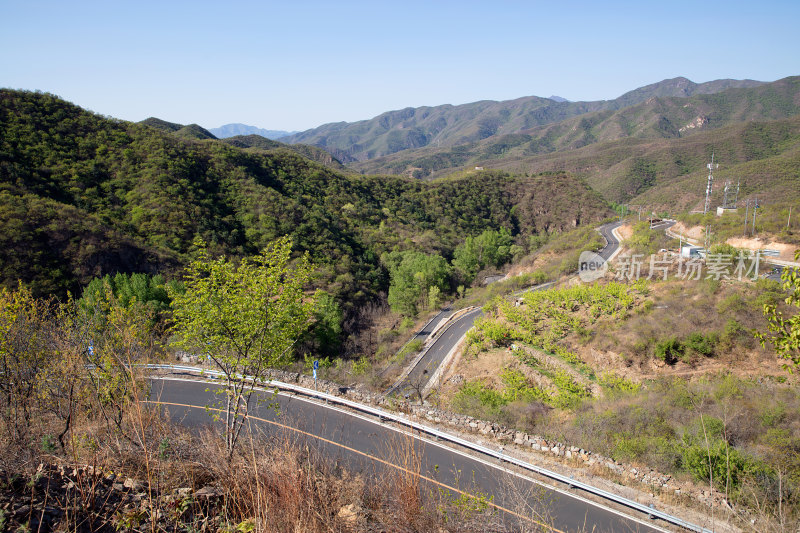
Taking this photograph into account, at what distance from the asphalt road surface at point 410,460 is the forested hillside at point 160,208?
53.2 feet

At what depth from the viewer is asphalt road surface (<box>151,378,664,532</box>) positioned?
487cm

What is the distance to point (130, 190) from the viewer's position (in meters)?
32.0

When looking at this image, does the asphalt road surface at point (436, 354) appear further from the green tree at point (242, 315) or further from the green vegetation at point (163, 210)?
the green tree at point (242, 315)

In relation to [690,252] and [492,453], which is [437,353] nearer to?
[492,453]

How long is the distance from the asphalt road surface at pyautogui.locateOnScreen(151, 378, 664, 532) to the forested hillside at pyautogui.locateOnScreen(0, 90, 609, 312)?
53.2 ft

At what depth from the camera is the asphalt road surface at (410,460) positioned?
487 centimetres

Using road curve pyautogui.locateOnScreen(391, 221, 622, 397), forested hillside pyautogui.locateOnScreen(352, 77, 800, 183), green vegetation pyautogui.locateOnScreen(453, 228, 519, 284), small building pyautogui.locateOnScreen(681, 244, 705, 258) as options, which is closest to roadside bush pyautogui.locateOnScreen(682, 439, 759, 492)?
road curve pyautogui.locateOnScreen(391, 221, 622, 397)

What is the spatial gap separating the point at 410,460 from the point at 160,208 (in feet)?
107

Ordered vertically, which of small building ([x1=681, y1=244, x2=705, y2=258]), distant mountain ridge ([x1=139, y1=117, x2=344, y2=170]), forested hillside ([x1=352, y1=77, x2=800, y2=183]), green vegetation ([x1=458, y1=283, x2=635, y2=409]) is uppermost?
forested hillside ([x1=352, y1=77, x2=800, y2=183])

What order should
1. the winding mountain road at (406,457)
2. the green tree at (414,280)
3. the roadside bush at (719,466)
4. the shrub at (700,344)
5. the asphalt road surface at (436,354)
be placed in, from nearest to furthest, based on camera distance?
the winding mountain road at (406,457), the roadside bush at (719,466), the shrub at (700,344), the asphalt road surface at (436,354), the green tree at (414,280)

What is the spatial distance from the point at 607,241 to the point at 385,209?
87.2 feet

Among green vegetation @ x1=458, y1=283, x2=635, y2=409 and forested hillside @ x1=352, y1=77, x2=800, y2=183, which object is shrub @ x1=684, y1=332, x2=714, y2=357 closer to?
green vegetation @ x1=458, y1=283, x2=635, y2=409

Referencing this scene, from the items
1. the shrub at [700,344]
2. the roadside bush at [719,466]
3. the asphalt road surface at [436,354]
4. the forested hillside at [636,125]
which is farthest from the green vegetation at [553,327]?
the forested hillside at [636,125]

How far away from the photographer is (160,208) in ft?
101
